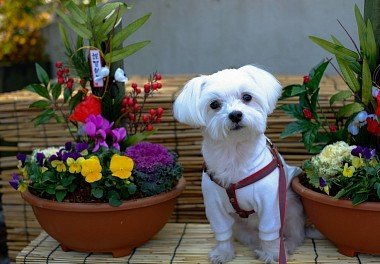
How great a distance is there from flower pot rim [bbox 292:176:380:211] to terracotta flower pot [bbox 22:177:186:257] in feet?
1.49

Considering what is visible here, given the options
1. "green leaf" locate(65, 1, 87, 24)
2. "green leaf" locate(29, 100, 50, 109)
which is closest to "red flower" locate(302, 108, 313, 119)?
"green leaf" locate(65, 1, 87, 24)

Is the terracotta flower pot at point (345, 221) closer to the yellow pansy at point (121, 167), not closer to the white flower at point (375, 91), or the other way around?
the white flower at point (375, 91)

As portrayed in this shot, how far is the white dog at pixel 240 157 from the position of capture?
6.11 ft

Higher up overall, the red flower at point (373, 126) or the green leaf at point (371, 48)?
the green leaf at point (371, 48)

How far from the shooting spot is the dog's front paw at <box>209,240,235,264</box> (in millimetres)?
2037

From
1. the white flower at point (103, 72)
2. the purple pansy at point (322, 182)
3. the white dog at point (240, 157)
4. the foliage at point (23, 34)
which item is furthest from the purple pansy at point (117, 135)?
the foliage at point (23, 34)

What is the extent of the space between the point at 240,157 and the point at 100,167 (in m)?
0.50

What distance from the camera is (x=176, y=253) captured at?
212cm

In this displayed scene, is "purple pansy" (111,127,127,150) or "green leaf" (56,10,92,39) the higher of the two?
"green leaf" (56,10,92,39)

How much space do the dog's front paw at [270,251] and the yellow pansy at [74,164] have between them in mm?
712

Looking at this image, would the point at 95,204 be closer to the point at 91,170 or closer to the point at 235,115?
the point at 91,170

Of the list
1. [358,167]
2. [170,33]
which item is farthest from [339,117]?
[170,33]

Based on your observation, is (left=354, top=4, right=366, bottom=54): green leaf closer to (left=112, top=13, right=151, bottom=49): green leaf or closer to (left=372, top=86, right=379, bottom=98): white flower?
(left=372, top=86, right=379, bottom=98): white flower

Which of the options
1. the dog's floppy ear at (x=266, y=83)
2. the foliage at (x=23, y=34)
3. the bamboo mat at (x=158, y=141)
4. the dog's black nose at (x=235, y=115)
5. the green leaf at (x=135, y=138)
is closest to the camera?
the dog's black nose at (x=235, y=115)
